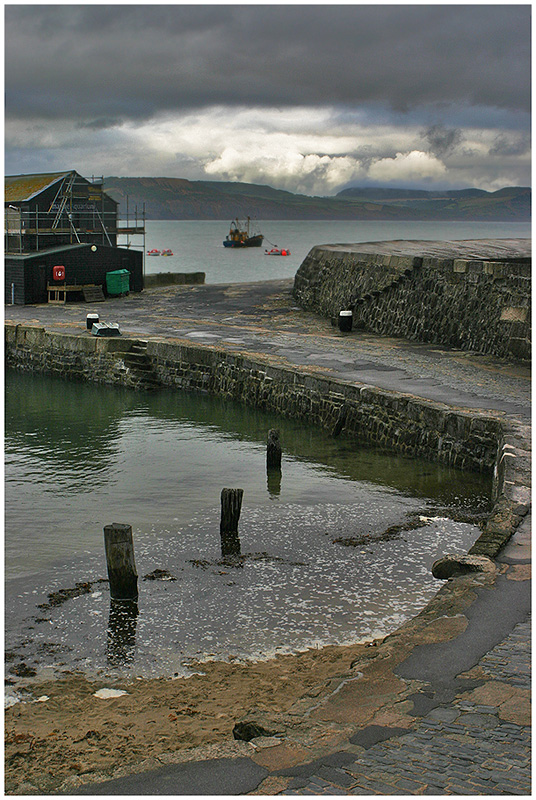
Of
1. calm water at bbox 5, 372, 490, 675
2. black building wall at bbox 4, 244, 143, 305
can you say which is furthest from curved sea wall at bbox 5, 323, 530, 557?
black building wall at bbox 4, 244, 143, 305

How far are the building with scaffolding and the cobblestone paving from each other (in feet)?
87.0

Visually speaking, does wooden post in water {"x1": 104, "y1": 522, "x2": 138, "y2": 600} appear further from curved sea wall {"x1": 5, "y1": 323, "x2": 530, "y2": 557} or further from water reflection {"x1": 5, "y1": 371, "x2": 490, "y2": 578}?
curved sea wall {"x1": 5, "y1": 323, "x2": 530, "y2": 557}

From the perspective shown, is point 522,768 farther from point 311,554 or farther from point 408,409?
point 408,409

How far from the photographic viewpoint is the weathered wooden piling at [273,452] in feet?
46.9

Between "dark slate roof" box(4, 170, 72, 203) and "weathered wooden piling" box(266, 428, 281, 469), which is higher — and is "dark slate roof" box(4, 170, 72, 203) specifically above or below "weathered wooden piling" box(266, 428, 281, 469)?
above

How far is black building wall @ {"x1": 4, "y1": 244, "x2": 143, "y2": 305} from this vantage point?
29.2m

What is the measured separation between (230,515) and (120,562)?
2240 millimetres

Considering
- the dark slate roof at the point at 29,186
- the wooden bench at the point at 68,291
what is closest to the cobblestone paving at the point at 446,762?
the wooden bench at the point at 68,291

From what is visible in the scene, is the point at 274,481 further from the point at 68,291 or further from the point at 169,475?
the point at 68,291

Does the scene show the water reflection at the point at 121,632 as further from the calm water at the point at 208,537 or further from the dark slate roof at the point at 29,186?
the dark slate roof at the point at 29,186

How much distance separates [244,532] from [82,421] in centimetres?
830

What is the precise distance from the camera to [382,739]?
495cm

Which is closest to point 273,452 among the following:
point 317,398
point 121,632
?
point 317,398

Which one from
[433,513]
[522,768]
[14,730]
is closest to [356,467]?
[433,513]
